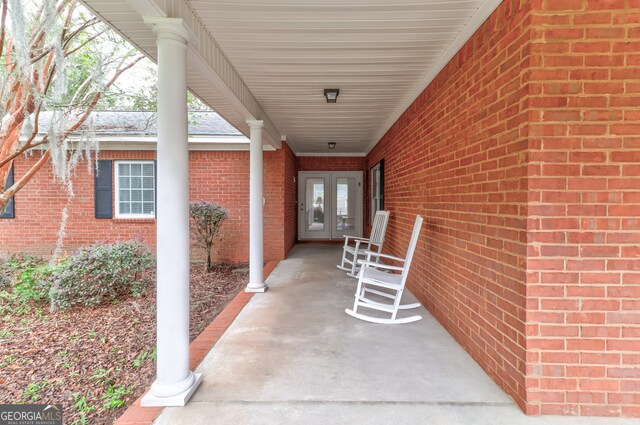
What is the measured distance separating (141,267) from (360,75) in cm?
400

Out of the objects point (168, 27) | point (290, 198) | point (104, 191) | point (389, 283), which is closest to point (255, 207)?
point (389, 283)

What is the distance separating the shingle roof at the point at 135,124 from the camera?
6238 millimetres

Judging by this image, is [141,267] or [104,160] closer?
[141,267]

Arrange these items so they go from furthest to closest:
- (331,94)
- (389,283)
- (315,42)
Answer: (331,94) < (389,283) < (315,42)

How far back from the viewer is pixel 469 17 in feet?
7.96

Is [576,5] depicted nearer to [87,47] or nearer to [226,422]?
[226,422]

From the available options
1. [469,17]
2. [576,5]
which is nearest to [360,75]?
[469,17]

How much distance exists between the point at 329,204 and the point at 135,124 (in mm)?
5260

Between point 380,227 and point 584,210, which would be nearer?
point 584,210

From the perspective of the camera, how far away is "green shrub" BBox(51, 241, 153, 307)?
4.08m

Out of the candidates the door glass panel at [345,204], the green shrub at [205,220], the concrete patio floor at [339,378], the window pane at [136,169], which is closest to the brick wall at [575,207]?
the concrete patio floor at [339,378]

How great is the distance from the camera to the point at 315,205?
31.0 ft

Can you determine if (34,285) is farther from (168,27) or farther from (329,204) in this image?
(329,204)

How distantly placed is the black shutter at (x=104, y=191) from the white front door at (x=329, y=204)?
4.64 m
